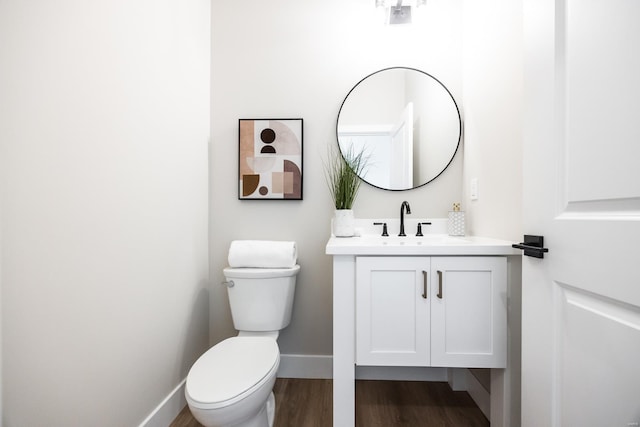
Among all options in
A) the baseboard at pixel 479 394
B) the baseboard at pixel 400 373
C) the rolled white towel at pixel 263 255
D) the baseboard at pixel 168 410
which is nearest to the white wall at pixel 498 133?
the baseboard at pixel 479 394

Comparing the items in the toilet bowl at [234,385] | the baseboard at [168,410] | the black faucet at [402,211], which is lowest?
the baseboard at [168,410]

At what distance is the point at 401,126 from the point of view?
1.83 m

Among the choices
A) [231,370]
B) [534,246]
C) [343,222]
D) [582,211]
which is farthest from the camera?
[343,222]

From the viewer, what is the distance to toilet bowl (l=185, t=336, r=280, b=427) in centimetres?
100

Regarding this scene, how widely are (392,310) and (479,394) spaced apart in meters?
0.81

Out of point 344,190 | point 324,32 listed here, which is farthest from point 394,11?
point 344,190

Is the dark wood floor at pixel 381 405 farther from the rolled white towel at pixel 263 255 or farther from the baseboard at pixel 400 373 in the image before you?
the rolled white towel at pixel 263 255

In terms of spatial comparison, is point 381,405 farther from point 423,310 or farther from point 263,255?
point 263,255

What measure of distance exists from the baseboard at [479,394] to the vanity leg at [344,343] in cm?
72

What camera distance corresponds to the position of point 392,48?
1.86m

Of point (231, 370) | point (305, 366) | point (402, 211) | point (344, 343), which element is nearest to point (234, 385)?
point (231, 370)

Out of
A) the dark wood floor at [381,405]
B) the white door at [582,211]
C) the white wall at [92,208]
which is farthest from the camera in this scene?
the dark wood floor at [381,405]

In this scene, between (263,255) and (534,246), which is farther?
(263,255)

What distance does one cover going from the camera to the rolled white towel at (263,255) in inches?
66.3
